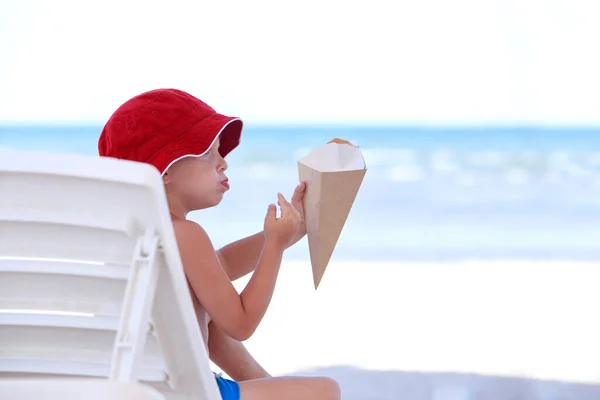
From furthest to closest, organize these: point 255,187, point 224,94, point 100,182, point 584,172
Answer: point 224,94
point 584,172
point 255,187
point 100,182

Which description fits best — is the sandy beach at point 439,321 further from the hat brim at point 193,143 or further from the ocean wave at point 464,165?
the ocean wave at point 464,165

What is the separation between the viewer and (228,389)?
116 cm

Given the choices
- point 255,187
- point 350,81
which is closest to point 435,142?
point 350,81

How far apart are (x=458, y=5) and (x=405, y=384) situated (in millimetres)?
10718

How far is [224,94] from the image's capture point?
11.4 meters

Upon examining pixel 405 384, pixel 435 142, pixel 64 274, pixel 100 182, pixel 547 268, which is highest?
pixel 100 182

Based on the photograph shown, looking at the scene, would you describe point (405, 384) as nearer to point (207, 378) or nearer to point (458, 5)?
point (207, 378)

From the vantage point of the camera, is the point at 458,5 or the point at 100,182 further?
the point at 458,5

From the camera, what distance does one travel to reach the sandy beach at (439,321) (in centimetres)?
234

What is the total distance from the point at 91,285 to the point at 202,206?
367 millimetres

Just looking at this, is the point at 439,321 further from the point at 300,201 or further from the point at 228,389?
the point at 228,389

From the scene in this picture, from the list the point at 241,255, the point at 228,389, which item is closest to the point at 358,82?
the point at 241,255

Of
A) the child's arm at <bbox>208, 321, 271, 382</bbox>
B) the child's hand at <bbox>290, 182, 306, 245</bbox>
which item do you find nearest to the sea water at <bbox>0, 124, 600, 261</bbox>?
the child's arm at <bbox>208, 321, 271, 382</bbox>

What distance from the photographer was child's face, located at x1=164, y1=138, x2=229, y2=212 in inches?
49.6
